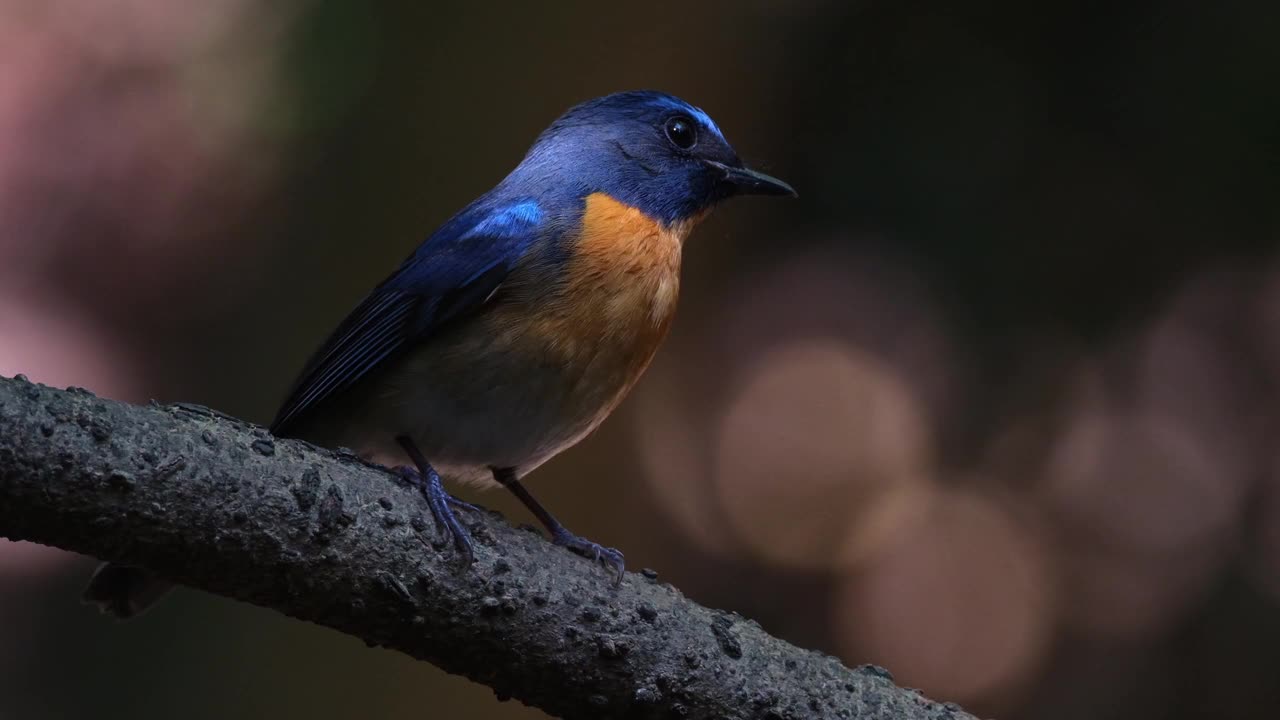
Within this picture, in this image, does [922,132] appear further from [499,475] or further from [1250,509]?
[499,475]

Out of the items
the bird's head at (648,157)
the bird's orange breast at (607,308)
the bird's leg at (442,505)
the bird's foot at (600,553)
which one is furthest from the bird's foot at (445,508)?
the bird's head at (648,157)

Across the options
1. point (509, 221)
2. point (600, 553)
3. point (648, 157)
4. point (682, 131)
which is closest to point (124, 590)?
point (600, 553)

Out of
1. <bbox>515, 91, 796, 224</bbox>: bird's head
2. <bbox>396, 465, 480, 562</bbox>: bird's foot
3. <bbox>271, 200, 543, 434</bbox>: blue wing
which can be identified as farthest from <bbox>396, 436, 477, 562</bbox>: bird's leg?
<bbox>515, 91, 796, 224</bbox>: bird's head

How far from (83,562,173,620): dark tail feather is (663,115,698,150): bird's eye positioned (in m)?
1.76

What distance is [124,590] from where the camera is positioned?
276 cm

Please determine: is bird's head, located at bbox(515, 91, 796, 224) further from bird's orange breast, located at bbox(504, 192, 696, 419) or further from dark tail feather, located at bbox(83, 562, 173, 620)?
dark tail feather, located at bbox(83, 562, 173, 620)

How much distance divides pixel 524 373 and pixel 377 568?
2.40 feet

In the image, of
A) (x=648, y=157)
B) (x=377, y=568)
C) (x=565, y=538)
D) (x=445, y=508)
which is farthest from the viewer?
(x=648, y=157)

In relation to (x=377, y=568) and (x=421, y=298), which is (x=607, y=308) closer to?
(x=421, y=298)

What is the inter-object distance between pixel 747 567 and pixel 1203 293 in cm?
160

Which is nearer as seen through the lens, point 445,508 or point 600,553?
point 445,508

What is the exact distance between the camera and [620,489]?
405cm

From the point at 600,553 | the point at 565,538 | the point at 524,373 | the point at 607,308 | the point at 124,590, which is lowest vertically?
the point at 124,590

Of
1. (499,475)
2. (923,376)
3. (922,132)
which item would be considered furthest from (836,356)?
(499,475)
